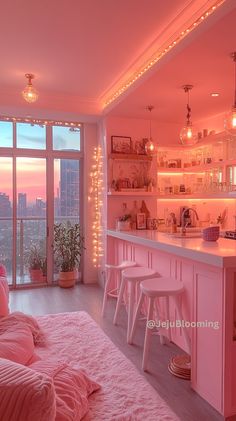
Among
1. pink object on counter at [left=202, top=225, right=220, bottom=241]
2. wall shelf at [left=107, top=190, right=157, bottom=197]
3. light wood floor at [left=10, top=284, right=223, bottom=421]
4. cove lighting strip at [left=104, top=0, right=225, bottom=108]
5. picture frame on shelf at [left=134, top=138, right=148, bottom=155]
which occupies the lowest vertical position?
light wood floor at [left=10, top=284, right=223, bottom=421]

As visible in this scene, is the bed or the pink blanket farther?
the pink blanket

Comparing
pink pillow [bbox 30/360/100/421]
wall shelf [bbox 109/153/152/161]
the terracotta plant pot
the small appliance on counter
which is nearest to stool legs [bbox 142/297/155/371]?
pink pillow [bbox 30/360/100/421]

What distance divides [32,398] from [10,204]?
14.8 feet

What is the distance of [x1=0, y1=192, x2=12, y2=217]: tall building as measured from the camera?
506 cm

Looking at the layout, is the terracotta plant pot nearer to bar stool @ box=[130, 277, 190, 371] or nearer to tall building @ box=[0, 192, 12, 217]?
tall building @ box=[0, 192, 12, 217]

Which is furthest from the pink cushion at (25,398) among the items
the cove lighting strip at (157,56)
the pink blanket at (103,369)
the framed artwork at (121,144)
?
the framed artwork at (121,144)

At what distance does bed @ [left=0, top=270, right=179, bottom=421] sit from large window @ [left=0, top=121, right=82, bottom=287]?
192 cm

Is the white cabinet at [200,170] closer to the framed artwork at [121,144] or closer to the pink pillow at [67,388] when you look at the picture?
the framed artwork at [121,144]

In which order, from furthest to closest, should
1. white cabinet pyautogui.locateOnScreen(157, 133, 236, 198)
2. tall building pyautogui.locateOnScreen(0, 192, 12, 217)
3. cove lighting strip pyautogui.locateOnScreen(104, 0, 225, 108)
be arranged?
tall building pyautogui.locateOnScreen(0, 192, 12, 217), white cabinet pyautogui.locateOnScreen(157, 133, 236, 198), cove lighting strip pyautogui.locateOnScreen(104, 0, 225, 108)

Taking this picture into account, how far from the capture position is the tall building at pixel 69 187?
5406 millimetres

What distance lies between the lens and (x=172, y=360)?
2707 millimetres

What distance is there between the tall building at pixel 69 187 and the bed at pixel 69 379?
2.30m

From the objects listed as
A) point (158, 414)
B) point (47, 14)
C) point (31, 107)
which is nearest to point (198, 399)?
point (158, 414)

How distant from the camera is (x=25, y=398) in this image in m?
0.87
